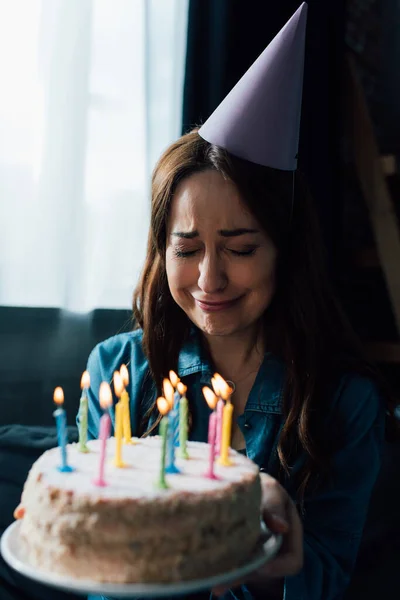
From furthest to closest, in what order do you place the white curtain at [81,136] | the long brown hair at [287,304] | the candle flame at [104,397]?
the white curtain at [81,136]
the long brown hair at [287,304]
the candle flame at [104,397]

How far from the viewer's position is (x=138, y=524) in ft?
2.53

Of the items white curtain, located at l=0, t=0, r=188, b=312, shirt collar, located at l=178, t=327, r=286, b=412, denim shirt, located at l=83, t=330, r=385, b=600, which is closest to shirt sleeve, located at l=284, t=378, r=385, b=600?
denim shirt, located at l=83, t=330, r=385, b=600

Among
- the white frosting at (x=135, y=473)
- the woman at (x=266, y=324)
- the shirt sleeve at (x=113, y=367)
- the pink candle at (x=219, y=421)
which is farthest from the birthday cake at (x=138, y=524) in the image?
the shirt sleeve at (x=113, y=367)

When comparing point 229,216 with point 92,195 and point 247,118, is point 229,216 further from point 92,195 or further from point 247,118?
point 92,195

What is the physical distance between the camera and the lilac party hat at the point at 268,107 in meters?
1.21

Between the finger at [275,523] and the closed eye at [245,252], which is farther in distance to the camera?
the closed eye at [245,252]

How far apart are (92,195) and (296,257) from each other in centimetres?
100

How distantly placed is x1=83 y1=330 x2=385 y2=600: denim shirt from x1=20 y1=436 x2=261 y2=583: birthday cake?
0.37 metres

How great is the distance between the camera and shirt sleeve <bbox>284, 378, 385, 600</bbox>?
1.17 meters

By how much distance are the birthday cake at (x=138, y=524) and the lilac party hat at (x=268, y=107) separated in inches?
25.6

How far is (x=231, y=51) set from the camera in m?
2.42

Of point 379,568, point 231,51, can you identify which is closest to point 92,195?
point 231,51

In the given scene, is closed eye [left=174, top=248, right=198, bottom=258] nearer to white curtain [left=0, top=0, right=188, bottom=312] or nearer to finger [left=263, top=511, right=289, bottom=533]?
finger [left=263, top=511, right=289, bottom=533]

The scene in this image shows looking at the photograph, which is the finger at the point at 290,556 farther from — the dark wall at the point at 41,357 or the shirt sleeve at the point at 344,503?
the dark wall at the point at 41,357
